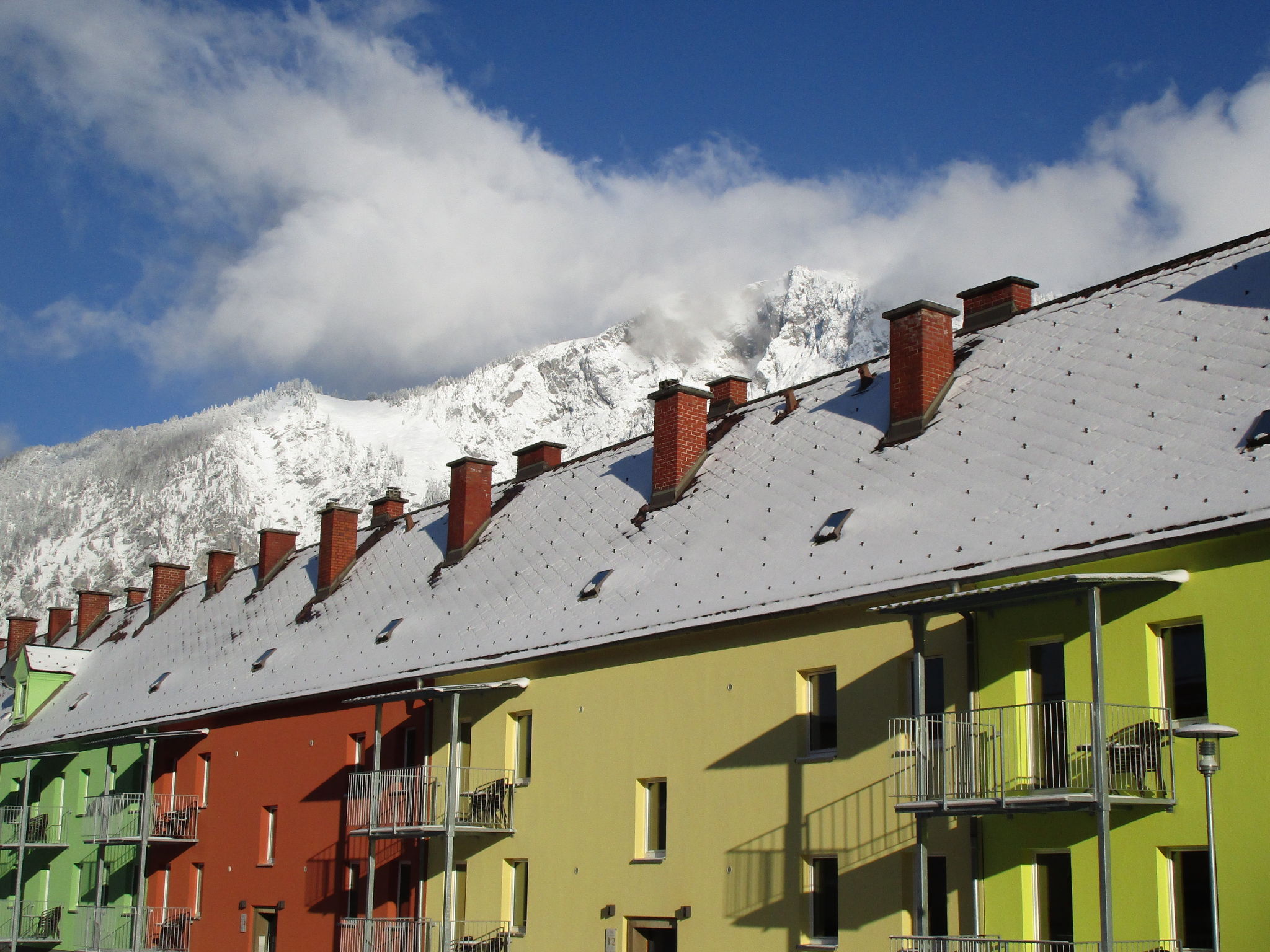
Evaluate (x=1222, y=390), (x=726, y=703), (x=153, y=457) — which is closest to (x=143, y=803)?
(x=726, y=703)

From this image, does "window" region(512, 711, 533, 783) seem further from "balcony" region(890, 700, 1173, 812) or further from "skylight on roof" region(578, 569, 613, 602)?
"balcony" region(890, 700, 1173, 812)

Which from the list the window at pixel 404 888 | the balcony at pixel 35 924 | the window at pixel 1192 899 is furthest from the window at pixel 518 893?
the balcony at pixel 35 924

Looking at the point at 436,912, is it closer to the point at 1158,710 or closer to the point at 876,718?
the point at 876,718

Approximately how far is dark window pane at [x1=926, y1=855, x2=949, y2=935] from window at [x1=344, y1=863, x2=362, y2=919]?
515 inches

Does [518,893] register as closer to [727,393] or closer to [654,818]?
[654,818]

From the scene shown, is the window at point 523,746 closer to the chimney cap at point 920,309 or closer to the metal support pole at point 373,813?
the metal support pole at point 373,813

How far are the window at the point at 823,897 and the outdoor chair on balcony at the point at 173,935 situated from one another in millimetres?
17878

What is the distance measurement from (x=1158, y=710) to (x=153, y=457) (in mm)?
149122

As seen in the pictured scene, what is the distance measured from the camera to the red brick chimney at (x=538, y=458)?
33.6 metres

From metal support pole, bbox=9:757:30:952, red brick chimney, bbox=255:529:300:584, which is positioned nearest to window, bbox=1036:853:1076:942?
metal support pole, bbox=9:757:30:952

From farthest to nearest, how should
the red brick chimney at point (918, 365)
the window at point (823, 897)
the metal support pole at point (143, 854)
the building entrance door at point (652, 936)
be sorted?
the metal support pole at point (143, 854)
the red brick chimney at point (918, 365)
the building entrance door at point (652, 936)
the window at point (823, 897)

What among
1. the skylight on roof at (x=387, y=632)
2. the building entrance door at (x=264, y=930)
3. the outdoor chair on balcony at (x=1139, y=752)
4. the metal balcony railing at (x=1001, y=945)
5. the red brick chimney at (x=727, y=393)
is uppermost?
the red brick chimney at (x=727, y=393)

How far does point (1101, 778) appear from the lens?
13938mm

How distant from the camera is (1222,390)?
17.2m
